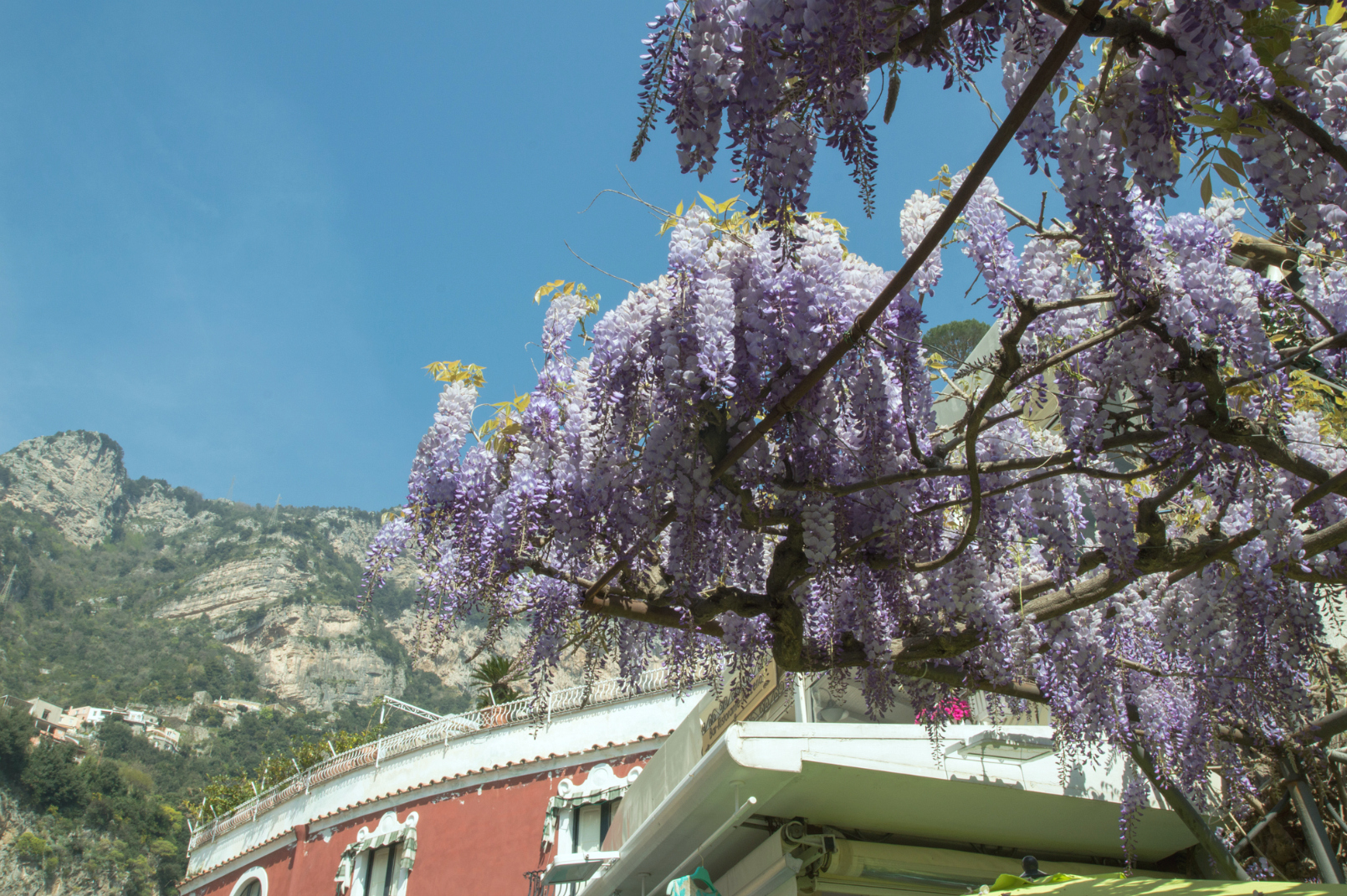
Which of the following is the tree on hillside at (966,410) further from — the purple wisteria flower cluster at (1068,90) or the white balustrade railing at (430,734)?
the white balustrade railing at (430,734)

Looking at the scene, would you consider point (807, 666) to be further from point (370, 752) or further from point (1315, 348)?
point (370, 752)

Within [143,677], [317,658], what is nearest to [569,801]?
[317,658]

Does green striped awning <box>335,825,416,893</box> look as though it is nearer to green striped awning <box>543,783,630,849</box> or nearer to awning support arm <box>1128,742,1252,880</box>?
green striped awning <box>543,783,630,849</box>

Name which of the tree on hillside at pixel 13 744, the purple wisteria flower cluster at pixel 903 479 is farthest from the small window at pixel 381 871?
the tree on hillside at pixel 13 744

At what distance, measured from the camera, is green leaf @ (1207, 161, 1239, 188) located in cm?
234

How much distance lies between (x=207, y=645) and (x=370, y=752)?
2862 inches

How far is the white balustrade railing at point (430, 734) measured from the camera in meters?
17.7

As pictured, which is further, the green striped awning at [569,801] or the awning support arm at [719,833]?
the green striped awning at [569,801]

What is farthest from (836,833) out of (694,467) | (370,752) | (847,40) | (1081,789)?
(370,752)

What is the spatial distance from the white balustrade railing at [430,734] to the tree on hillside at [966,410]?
1109 centimetres

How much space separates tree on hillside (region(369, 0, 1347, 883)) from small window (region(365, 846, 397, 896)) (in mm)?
17780

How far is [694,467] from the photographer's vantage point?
→ 310 cm

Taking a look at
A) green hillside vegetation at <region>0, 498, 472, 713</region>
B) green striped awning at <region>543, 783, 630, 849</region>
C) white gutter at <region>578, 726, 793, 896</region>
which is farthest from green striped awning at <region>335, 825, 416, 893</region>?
green hillside vegetation at <region>0, 498, 472, 713</region>

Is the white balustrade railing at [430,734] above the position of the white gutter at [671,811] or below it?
above
